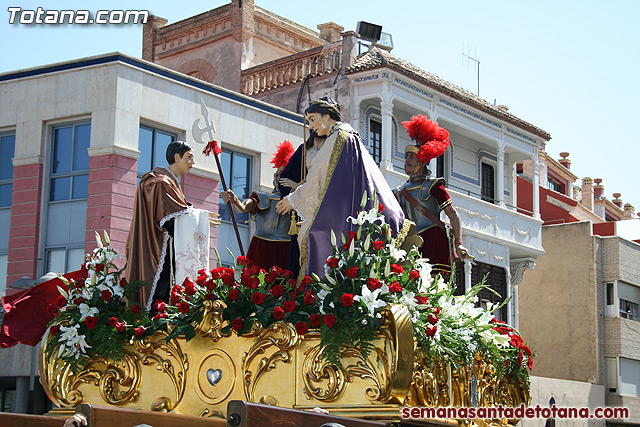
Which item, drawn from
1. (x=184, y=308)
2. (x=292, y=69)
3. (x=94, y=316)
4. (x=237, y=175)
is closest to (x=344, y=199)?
(x=184, y=308)

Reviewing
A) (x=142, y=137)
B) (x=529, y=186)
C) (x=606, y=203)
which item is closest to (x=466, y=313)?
(x=142, y=137)

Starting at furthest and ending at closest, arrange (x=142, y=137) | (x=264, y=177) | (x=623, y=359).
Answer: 1. (x=623, y=359)
2. (x=264, y=177)
3. (x=142, y=137)

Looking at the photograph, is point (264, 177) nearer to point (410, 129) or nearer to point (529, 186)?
point (410, 129)

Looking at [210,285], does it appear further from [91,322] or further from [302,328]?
[91,322]

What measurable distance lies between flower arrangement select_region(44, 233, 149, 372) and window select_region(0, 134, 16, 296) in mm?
13729

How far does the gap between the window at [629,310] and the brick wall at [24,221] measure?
2192 cm

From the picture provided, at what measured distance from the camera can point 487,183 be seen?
32.2m

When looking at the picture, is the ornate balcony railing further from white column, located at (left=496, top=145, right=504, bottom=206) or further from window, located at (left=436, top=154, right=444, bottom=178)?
white column, located at (left=496, top=145, right=504, bottom=206)

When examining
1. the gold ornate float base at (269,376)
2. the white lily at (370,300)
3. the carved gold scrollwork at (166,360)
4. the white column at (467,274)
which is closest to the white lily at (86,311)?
the gold ornate float base at (269,376)

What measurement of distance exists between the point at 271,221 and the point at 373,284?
2.38 metres

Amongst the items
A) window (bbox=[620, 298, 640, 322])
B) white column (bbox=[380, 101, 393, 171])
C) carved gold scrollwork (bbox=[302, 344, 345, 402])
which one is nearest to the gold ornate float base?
carved gold scrollwork (bbox=[302, 344, 345, 402])

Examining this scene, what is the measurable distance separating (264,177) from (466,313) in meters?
15.6

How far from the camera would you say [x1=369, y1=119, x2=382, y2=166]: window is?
26594 mm

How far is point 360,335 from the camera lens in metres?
5.99
